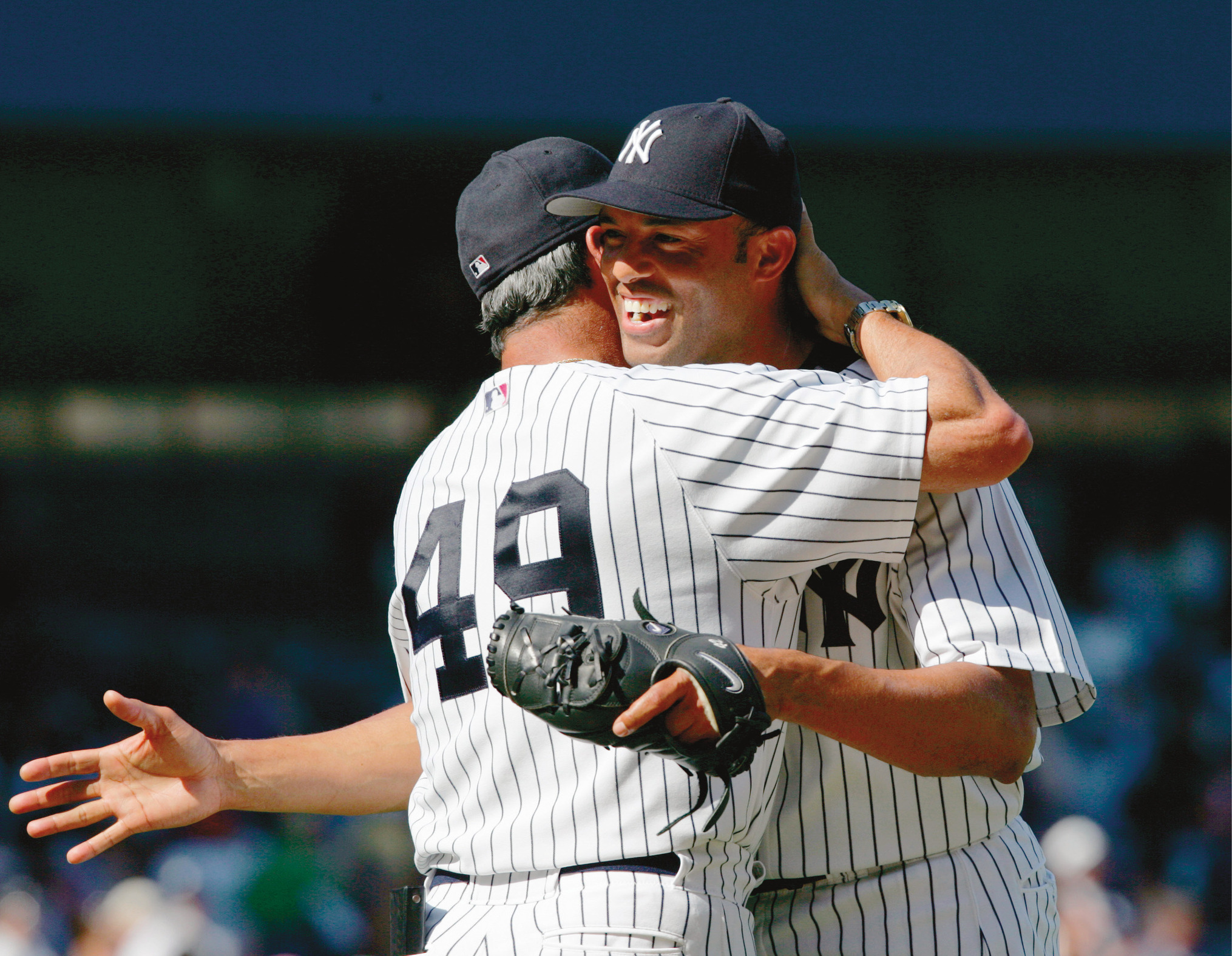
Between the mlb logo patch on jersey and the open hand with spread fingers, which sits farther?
the open hand with spread fingers

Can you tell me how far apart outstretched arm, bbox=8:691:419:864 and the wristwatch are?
36.8 inches

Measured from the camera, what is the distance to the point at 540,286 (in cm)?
190

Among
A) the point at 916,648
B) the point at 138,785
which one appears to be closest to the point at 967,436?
the point at 916,648

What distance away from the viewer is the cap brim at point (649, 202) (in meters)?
1.75

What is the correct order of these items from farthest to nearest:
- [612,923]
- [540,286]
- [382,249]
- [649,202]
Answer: [382,249], [540,286], [649,202], [612,923]

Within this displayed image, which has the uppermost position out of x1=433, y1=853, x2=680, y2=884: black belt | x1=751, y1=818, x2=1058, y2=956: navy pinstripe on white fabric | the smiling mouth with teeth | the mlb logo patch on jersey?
the smiling mouth with teeth

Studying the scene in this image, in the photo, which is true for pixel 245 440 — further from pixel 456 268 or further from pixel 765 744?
pixel 765 744

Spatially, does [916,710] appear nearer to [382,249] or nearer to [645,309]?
[645,309]

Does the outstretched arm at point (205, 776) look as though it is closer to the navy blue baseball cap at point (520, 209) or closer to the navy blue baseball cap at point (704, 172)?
the navy blue baseball cap at point (520, 209)

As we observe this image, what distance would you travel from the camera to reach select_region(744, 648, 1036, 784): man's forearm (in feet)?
4.50

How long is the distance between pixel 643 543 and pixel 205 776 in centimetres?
86

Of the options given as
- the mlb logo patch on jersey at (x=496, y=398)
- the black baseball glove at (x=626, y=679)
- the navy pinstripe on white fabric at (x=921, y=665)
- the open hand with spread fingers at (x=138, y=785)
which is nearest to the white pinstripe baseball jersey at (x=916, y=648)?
the navy pinstripe on white fabric at (x=921, y=665)

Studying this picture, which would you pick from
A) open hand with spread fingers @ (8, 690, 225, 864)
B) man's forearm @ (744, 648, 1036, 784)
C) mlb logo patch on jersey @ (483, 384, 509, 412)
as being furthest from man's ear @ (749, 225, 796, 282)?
open hand with spread fingers @ (8, 690, 225, 864)

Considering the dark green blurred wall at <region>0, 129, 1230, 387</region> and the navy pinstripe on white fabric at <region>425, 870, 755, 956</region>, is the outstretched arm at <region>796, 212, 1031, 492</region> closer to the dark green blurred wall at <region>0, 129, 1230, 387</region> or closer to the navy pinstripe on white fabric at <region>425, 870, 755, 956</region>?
the navy pinstripe on white fabric at <region>425, 870, 755, 956</region>
